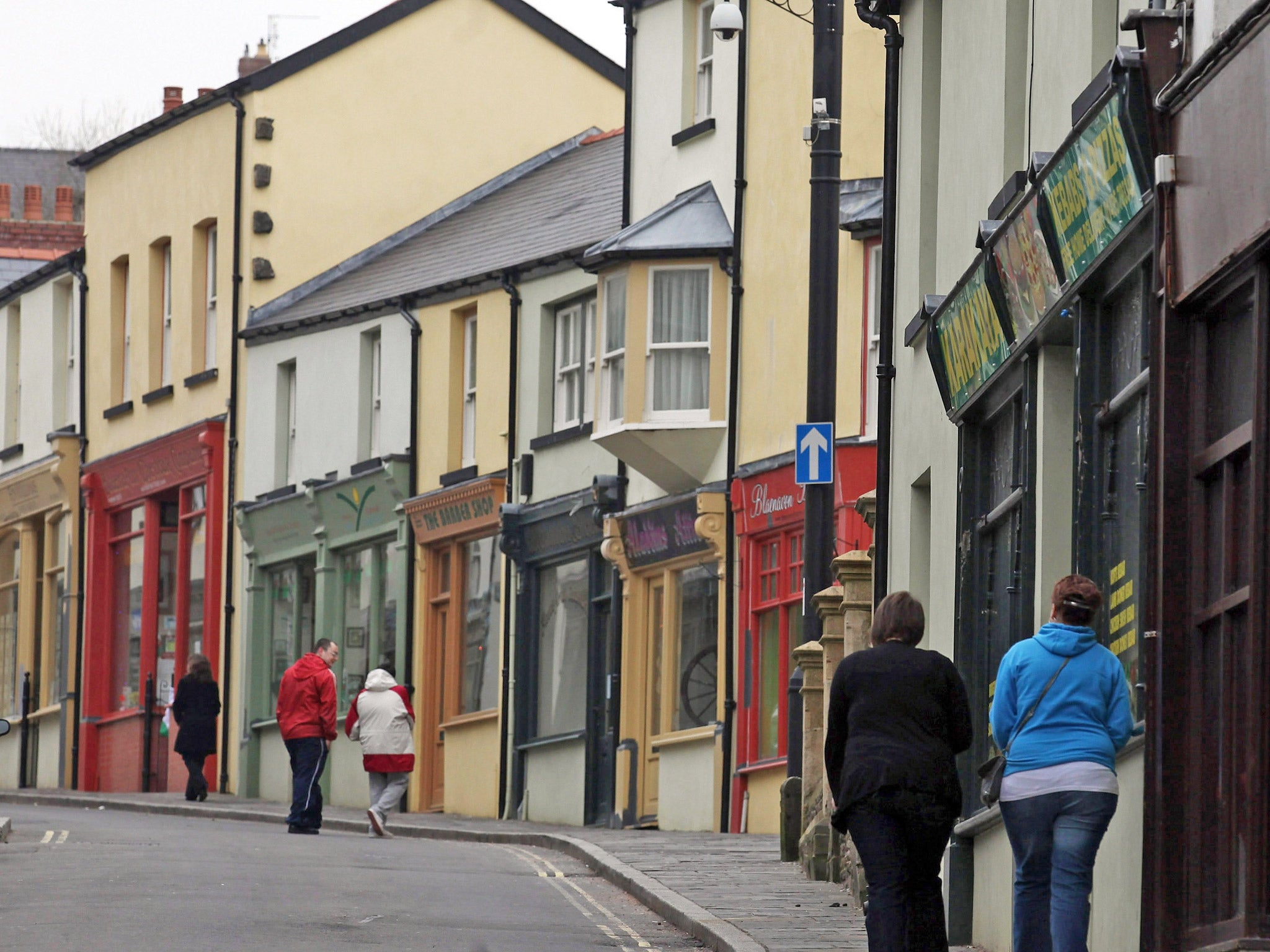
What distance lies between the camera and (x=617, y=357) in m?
25.6

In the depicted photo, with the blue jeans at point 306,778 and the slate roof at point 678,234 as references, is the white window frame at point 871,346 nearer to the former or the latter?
the slate roof at point 678,234

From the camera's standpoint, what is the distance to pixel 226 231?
34.5m

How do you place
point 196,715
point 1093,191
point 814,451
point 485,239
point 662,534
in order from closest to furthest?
1. point 1093,191
2. point 814,451
3. point 662,534
4. point 196,715
5. point 485,239

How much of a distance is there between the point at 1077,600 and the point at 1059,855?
0.95 meters

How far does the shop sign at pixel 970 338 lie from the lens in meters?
12.6

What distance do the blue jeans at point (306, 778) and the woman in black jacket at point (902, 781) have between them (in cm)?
1244

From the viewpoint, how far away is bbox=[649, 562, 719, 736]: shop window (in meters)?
24.8

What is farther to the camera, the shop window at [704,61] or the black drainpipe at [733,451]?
the shop window at [704,61]

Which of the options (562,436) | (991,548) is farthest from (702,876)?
(562,436)

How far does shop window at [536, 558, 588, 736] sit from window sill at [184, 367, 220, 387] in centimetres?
827

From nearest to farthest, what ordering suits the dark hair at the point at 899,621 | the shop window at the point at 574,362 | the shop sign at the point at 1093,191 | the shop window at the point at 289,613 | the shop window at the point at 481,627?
the shop sign at the point at 1093,191 → the dark hair at the point at 899,621 → the shop window at the point at 574,362 → the shop window at the point at 481,627 → the shop window at the point at 289,613

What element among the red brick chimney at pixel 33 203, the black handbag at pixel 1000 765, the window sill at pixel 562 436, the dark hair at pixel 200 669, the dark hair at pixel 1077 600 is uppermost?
the red brick chimney at pixel 33 203

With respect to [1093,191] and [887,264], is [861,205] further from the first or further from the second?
[1093,191]

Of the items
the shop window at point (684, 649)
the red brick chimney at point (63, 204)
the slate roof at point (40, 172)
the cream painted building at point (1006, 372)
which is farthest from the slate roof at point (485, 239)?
the slate roof at point (40, 172)
